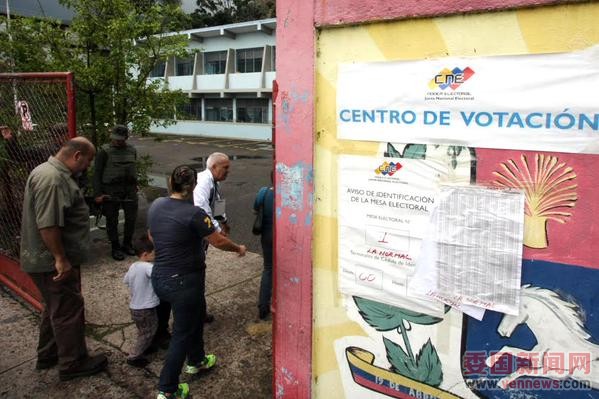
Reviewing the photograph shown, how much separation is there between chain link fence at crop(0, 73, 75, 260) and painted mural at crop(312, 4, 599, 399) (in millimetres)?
3028

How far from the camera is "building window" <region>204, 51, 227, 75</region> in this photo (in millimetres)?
29375

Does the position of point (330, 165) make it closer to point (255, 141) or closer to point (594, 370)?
point (594, 370)

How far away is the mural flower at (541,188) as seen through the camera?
1.96m

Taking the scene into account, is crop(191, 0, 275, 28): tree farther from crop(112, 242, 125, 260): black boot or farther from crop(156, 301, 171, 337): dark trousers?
crop(156, 301, 171, 337): dark trousers

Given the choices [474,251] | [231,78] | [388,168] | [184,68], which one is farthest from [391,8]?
[184,68]

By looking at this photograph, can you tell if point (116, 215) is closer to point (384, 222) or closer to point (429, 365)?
point (384, 222)

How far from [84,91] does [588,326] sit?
22.1 feet

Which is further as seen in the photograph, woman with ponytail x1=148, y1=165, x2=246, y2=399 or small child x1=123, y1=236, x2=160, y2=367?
small child x1=123, y1=236, x2=160, y2=367

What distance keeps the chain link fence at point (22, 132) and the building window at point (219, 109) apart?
84.8ft

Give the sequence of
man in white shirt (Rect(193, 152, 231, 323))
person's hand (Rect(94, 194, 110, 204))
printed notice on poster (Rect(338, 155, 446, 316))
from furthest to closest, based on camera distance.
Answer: person's hand (Rect(94, 194, 110, 204)) → man in white shirt (Rect(193, 152, 231, 323)) → printed notice on poster (Rect(338, 155, 446, 316))

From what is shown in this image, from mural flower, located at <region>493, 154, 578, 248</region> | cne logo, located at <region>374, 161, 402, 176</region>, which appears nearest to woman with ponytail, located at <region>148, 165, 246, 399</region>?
cne logo, located at <region>374, 161, 402, 176</region>

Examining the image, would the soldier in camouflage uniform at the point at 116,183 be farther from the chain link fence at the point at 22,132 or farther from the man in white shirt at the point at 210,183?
the man in white shirt at the point at 210,183

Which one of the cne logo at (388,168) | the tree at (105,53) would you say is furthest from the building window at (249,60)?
the cne logo at (388,168)

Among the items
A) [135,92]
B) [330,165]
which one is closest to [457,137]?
[330,165]
